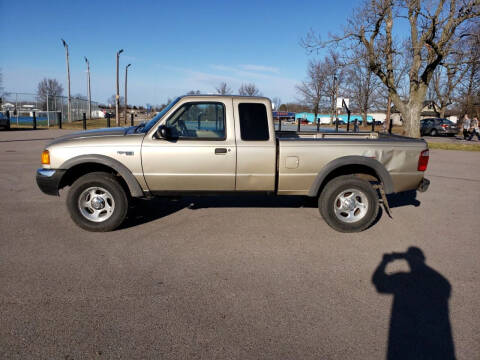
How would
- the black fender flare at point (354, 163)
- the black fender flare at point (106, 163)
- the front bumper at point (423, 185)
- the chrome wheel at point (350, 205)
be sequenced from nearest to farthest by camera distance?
the black fender flare at point (106, 163) → the black fender flare at point (354, 163) → the chrome wheel at point (350, 205) → the front bumper at point (423, 185)

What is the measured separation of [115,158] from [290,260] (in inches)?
104

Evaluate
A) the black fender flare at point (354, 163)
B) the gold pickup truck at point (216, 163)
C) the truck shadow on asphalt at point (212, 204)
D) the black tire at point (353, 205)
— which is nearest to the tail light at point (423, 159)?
the gold pickup truck at point (216, 163)

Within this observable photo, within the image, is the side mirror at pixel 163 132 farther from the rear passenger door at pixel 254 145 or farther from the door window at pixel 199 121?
the rear passenger door at pixel 254 145

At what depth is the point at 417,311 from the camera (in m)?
2.99

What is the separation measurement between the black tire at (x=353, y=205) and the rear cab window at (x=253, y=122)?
3.96ft

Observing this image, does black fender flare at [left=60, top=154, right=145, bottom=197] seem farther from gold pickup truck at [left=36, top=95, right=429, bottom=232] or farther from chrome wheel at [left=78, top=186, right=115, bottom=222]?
chrome wheel at [left=78, top=186, right=115, bottom=222]

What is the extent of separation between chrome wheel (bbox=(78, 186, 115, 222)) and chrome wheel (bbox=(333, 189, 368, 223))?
10.5 feet

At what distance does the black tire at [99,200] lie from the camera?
4.68m

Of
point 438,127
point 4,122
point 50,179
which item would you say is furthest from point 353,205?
point 438,127

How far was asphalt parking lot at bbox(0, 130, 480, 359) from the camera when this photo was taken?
2.55m

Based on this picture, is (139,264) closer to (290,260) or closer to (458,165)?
(290,260)

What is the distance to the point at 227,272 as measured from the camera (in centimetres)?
367

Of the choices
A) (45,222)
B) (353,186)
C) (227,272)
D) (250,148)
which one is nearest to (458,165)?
(353,186)

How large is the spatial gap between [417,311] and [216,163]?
2896mm
